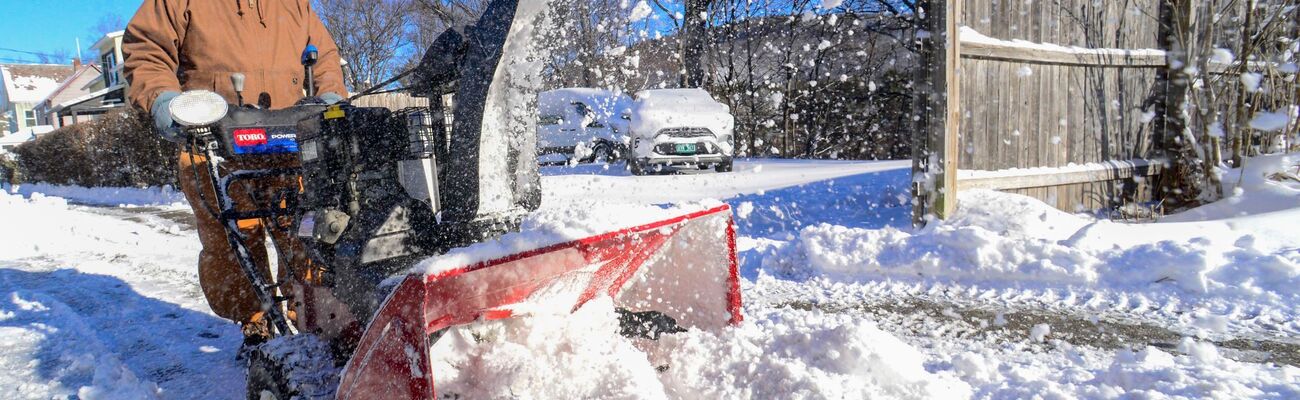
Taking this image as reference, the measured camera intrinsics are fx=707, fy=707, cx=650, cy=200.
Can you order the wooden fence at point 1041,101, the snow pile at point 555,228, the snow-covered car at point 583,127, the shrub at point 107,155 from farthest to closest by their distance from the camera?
the shrub at point 107,155
the snow-covered car at point 583,127
the wooden fence at point 1041,101
the snow pile at point 555,228

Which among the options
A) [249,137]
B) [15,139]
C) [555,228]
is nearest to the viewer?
[555,228]

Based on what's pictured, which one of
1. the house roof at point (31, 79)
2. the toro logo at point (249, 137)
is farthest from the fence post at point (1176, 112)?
the house roof at point (31, 79)

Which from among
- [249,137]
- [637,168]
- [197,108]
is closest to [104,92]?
[637,168]

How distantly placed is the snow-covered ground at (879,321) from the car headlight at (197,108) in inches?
44.2

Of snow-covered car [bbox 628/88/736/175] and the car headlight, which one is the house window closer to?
snow-covered car [bbox 628/88/736/175]

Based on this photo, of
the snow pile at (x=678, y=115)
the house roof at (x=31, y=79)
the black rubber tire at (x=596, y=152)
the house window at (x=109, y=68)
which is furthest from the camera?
the house roof at (x=31, y=79)

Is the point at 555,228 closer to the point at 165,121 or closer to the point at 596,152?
the point at 165,121

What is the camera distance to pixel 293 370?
2.03 metres

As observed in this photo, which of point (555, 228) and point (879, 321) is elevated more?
point (555, 228)

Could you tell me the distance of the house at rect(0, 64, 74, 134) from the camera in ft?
192

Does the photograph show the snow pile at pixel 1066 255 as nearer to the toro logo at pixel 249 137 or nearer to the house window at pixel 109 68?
the toro logo at pixel 249 137

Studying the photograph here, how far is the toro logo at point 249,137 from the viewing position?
2428 millimetres

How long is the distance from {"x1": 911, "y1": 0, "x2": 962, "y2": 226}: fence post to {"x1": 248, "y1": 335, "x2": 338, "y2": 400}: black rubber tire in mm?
4485

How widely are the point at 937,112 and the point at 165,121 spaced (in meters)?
4.77
